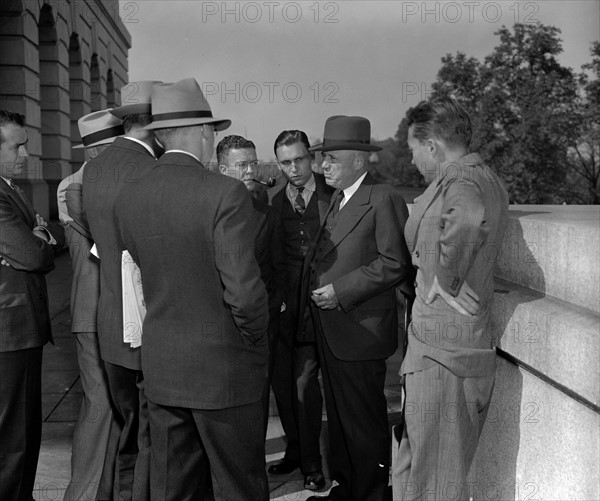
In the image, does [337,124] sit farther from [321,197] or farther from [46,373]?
[46,373]

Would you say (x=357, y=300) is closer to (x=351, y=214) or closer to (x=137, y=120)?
(x=351, y=214)

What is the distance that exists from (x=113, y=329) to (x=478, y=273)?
1743 mm

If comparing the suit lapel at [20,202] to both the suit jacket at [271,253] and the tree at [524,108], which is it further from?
the tree at [524,108]

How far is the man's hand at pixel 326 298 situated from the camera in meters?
3.90

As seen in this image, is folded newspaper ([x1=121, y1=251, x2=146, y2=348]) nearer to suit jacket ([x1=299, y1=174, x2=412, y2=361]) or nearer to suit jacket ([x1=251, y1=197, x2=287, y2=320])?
suit jacket ([x1=299, y1=174, x2=412, y2=361])

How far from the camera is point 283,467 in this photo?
4.72m

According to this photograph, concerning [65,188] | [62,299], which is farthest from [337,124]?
[62,299]

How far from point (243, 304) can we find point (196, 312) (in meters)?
0.21

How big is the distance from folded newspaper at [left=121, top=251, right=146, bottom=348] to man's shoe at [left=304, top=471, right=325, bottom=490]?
1664 millimetres

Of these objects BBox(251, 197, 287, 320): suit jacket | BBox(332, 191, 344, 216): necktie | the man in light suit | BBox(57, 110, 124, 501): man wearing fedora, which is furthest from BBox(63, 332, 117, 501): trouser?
the man in light suit

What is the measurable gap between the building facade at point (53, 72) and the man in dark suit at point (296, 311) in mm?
13102

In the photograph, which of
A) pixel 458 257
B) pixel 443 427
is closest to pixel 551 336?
pixel 458 257

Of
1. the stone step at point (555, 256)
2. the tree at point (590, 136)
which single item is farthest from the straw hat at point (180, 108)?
the tree at point (590, 136)

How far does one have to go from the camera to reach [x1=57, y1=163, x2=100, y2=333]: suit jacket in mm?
4020
